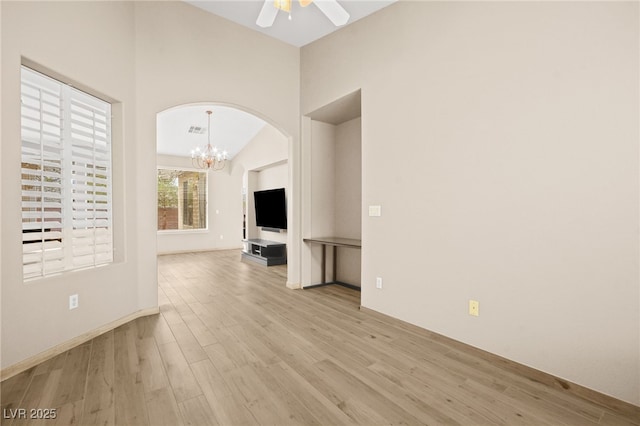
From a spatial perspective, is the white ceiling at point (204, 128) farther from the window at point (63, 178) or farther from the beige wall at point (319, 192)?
the window at point (63, 178)

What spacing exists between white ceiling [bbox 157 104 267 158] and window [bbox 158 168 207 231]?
0.66 meters

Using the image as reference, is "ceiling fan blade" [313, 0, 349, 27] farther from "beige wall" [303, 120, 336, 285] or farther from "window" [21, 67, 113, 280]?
"window" [21, 67, 113, 280]

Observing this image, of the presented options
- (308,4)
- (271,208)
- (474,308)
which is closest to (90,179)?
(308,4)

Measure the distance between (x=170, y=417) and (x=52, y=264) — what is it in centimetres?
173

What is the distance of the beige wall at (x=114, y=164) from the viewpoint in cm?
208

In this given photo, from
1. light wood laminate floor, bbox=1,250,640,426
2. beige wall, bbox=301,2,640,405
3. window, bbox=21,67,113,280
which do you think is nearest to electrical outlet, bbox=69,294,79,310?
window, bbox=21,67,113,280

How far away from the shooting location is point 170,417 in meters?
1.70

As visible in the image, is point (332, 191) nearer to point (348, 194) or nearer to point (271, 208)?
point (348, 194)

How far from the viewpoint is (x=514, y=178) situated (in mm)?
2252

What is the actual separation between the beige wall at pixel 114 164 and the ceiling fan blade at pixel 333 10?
2.04 m

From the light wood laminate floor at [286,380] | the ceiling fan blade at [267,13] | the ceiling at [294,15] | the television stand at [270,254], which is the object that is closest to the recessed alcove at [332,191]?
the ceiling at [294,15]

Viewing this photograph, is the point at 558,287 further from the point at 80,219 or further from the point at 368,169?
the point at 80,219

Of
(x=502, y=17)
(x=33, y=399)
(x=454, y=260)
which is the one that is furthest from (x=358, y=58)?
(x=33, y=399)

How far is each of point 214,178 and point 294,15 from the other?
6.28 m
